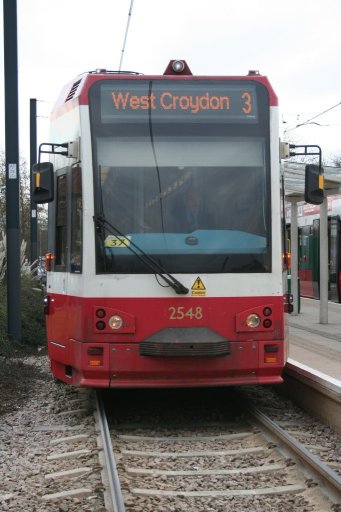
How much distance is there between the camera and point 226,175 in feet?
21.0

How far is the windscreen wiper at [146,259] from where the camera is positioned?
6.10 meters

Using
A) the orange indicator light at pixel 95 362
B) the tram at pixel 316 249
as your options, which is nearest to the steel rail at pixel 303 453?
the orange indicator light at pixel 95 362

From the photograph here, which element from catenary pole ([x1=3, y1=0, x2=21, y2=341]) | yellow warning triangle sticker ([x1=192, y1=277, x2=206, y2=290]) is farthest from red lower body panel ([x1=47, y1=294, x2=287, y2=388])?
catenary pole ([x1=3, y1=0, x2=21, y2=341])

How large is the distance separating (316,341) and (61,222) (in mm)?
5651

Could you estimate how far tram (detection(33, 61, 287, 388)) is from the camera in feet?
20.1

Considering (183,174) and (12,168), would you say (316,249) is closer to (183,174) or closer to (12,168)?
(12,168)

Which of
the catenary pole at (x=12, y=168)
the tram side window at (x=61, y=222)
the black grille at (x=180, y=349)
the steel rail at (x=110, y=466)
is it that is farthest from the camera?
the catenary pole at (x=12, y=168)

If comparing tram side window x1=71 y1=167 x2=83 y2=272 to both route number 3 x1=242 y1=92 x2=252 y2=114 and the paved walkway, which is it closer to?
route number 3 x1=242 y1=92 x2=252 y2=114

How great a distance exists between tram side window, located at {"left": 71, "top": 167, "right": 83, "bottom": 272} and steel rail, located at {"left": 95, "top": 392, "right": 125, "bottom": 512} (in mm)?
1448

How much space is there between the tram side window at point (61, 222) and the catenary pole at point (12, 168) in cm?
375

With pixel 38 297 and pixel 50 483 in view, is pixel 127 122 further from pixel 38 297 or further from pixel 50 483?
pixel 38 297

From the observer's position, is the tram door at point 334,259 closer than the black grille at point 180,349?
No

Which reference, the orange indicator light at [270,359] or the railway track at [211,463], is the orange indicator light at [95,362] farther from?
the orange indicator light at [270,359]

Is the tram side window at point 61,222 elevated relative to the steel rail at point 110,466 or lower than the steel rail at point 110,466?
elevated
